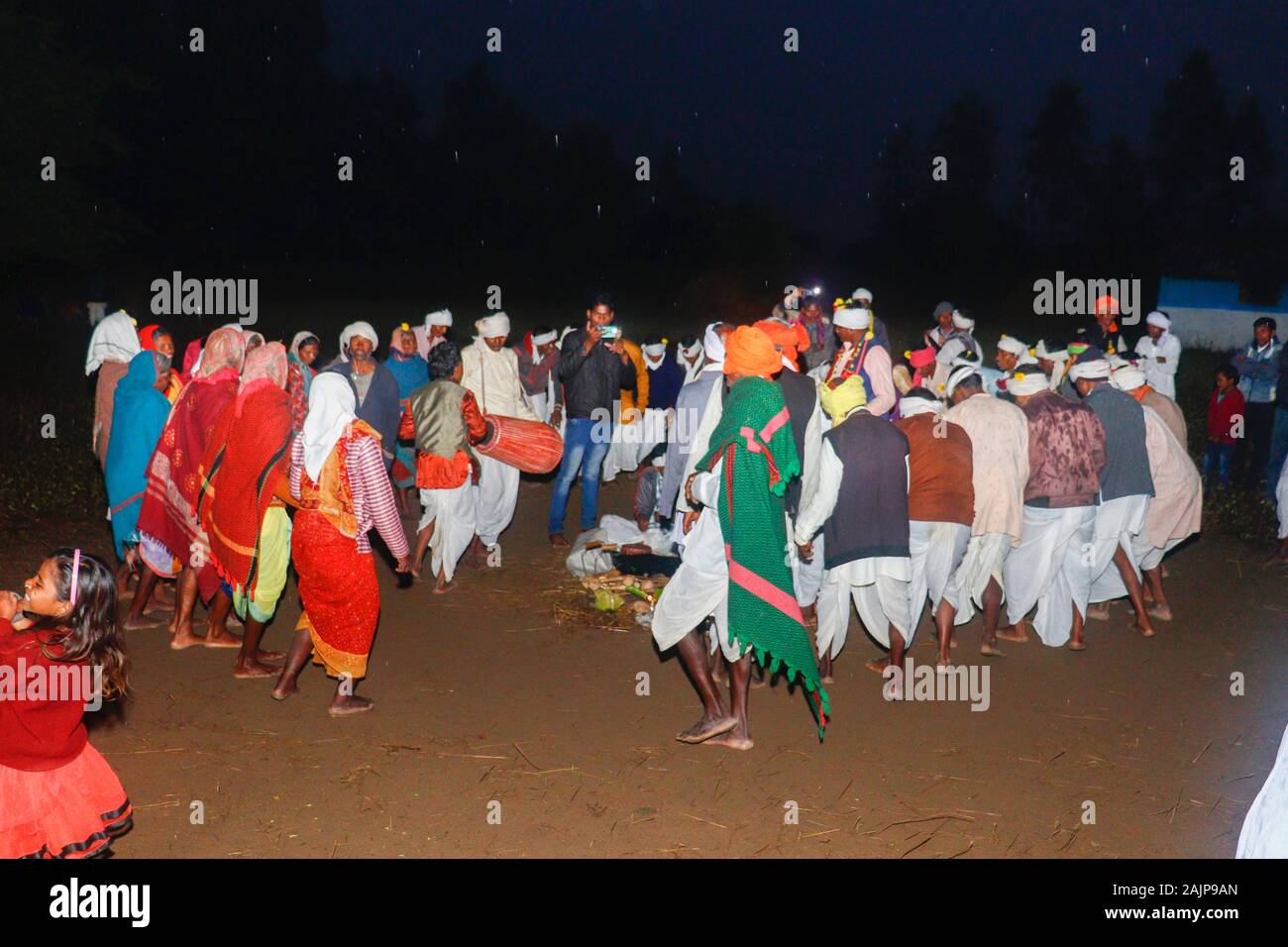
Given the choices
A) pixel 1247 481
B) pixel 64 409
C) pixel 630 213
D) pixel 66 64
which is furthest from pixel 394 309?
pixel 1247 481

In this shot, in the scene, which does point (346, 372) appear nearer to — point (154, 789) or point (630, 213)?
point (154, 789)

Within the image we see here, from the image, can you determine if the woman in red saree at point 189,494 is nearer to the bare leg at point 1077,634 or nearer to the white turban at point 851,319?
the white turban at point 851,319

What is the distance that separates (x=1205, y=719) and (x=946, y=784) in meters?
2.02

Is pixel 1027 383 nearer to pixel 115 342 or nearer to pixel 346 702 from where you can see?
pixel 346 702

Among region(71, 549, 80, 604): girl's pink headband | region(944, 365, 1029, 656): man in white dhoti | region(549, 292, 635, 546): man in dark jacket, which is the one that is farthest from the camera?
region(549, 292, 635, 546): man in dark jacket

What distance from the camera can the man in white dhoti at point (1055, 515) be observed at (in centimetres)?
748

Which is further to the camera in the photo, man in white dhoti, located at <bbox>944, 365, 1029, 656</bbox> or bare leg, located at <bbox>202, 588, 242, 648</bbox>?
man in white dhoti, located at <bbox>944, 365, 1029, 656</bbox>

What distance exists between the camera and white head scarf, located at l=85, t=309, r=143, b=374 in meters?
8.09

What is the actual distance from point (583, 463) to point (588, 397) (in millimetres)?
659

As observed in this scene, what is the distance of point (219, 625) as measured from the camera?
718 cm

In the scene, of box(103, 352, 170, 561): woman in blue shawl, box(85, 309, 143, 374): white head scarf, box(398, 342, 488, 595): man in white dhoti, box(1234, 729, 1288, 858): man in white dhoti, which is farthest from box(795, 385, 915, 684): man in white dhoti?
box(85, 309, 143, 374): white head scarf

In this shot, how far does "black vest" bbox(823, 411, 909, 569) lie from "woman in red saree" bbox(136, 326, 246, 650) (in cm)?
364

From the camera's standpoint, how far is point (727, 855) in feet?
16.0

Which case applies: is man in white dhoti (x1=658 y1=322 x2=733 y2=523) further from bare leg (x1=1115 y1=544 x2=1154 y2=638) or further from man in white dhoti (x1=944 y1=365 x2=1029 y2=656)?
bare leg (x1=1115 y1=544 x2=1154 y2=638)
